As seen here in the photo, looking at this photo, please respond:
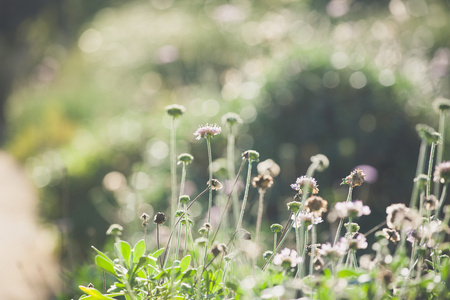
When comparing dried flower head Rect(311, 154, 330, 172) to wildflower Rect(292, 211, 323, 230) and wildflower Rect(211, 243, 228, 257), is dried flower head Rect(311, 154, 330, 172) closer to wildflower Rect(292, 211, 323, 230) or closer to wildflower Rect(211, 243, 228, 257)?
wildflower Rect(292, 211, 323, 230)

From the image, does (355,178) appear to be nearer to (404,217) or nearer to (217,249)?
(404,217)

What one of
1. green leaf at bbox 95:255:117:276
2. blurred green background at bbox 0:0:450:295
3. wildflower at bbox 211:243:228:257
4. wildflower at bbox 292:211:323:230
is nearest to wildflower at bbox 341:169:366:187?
wildflower at bbox 292:211:323:230

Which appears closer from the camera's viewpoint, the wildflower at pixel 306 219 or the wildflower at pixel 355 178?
the wildflower at pixel 306 219

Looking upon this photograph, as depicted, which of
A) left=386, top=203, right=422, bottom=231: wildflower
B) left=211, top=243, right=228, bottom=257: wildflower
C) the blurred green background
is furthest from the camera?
the blurred green background

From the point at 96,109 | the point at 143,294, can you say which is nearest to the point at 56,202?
the point at 96,109

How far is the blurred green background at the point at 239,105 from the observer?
3.17m

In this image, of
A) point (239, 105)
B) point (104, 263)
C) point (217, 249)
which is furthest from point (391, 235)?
point (239, 105)

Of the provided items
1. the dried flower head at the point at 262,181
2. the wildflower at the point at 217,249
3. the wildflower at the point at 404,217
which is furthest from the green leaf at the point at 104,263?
the wildflower at the point at 404,217

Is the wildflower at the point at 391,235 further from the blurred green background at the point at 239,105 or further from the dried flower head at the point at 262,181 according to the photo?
the blurred green background at the point at 239,105

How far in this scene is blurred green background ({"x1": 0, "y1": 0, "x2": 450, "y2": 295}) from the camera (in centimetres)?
317

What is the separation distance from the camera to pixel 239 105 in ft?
11.5

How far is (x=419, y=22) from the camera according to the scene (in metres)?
6.08

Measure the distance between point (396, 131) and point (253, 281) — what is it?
2358mm

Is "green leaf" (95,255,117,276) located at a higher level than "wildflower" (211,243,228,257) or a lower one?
lower
